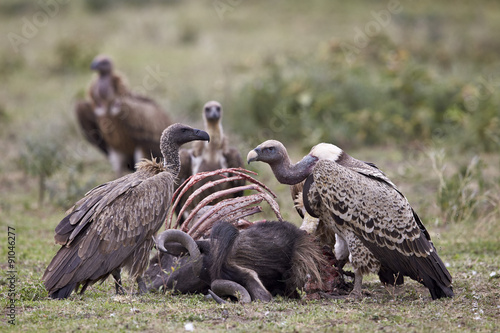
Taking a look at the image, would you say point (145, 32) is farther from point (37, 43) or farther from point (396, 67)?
point (396, 67)

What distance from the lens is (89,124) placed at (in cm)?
1238

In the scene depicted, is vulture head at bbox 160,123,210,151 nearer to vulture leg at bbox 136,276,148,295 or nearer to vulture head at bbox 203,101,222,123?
vulture leg at bbox 136,276,148,295

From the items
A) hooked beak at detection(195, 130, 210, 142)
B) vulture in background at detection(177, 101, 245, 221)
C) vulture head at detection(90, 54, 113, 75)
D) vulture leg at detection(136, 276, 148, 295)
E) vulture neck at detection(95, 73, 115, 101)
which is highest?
vulture head at detection(90, 54, 113, 75)

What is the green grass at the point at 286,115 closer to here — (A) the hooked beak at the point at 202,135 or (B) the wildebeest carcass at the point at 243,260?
(B) the wildebeest carcass at the point at 243,260

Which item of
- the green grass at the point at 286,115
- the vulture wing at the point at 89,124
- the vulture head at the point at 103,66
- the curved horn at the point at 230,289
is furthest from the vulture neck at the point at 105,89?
the curved horn at the point at 230,289

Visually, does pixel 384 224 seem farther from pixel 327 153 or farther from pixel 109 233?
pixel 109 233

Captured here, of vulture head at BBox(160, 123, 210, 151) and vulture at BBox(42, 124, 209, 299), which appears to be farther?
vulture head at BBox(160, 123, 210, 151)

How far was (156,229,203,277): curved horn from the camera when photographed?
5.87 m

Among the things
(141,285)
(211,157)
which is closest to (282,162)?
(141,285)

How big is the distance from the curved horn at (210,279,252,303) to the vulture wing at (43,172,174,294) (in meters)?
0.81

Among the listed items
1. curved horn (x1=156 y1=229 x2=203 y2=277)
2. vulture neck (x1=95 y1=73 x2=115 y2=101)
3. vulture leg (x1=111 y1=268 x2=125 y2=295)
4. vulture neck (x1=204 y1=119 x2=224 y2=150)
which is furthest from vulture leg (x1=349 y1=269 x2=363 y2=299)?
vulture neck (x1=95 y1=73 x2=115 y2=101)

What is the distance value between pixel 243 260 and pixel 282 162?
1077mm

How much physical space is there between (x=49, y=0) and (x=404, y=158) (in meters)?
18.4

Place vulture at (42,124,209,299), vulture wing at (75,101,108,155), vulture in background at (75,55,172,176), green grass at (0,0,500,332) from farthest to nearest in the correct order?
vulture wing at (75,101,108,155) < vulture in background at (75,55,172,176) < vulture at (42,124,209,299) < green grass at (0,0,500,332)
